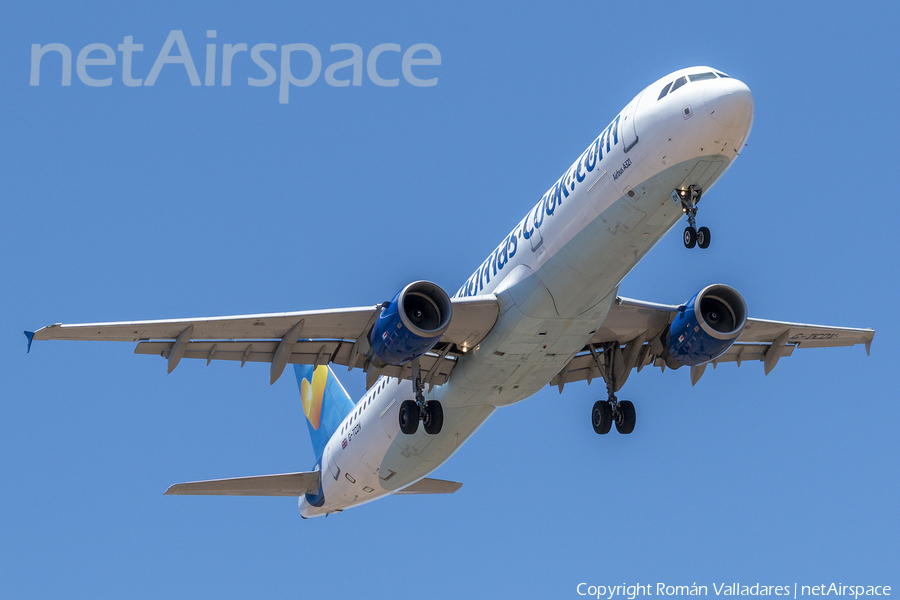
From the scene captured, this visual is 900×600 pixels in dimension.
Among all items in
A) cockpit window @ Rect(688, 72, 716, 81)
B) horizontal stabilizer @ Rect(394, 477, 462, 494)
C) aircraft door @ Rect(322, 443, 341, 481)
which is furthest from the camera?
horizontal stabilizer @ Rect(394, 477, 462, 494)

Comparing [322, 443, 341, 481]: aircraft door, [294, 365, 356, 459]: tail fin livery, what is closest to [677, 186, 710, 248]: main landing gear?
[322, 443, 341, 481]: aircraft door

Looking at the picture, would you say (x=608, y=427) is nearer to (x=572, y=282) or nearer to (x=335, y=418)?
(x=572, y=282)

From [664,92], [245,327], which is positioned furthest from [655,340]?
[245,327]

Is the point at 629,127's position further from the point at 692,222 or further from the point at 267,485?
the point at 267,485

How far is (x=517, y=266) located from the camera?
2461 centimetres

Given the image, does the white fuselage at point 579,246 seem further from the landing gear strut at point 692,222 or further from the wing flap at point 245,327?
the wing flap at point 245,327

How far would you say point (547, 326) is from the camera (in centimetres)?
2452

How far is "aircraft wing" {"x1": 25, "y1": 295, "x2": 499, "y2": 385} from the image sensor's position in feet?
80.7

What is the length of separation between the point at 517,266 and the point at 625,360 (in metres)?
6.00

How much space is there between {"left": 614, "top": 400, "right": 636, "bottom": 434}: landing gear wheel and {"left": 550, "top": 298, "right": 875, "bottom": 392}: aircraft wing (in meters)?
0.65

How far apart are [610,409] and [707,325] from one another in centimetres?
375

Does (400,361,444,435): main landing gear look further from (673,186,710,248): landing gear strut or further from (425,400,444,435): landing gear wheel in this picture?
(673,186,710,248): landing gear strut

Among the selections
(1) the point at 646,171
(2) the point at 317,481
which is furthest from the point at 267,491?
(1) the point at 646,171

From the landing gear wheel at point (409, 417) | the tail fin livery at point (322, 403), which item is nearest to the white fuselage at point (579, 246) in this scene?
the landing gear wheel at point (409, 417)
